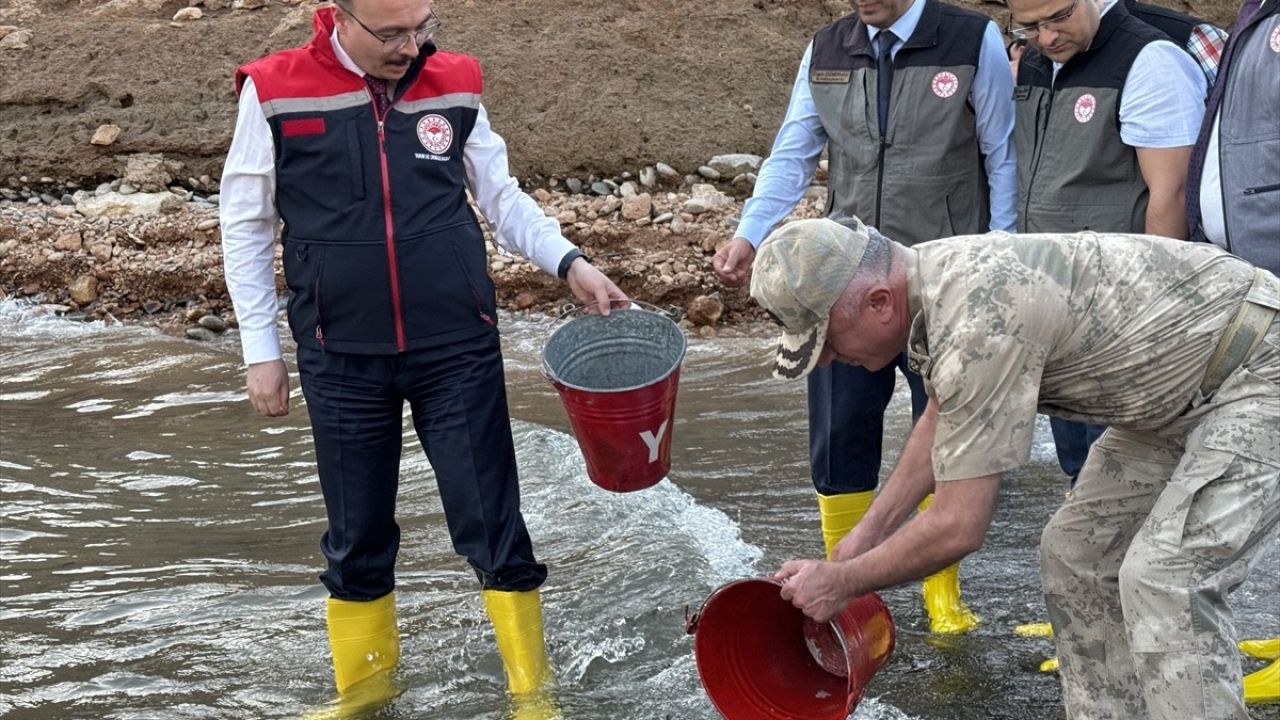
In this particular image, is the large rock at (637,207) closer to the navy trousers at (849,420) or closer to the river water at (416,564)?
the river water at (416,564)

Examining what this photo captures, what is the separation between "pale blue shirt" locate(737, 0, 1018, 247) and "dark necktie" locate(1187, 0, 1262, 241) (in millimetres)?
580

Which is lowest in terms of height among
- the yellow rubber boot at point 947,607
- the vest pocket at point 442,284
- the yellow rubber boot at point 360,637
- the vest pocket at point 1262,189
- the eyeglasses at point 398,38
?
the yellow rubber boot at point 947,607

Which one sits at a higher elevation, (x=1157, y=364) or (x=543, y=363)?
(x=1157, y=364)

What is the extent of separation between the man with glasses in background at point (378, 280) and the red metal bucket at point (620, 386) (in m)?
0.15

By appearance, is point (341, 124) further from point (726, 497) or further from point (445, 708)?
point (726, 497)

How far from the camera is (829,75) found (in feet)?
15.2

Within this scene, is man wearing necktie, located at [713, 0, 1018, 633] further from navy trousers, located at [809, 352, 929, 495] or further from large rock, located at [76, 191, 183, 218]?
large rock, located at [76, 191, 183, 218]

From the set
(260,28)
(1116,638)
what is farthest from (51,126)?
(1116,638)

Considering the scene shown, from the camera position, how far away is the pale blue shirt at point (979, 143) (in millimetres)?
4520

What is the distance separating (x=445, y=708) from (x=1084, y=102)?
8.27ft

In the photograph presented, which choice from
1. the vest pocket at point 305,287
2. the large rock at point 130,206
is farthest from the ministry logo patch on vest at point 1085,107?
the large rock at point 130,206

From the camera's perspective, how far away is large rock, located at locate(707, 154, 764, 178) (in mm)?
11086

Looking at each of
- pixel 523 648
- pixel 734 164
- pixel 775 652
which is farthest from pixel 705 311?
pixel 775 652

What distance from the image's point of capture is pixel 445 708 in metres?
4.46
